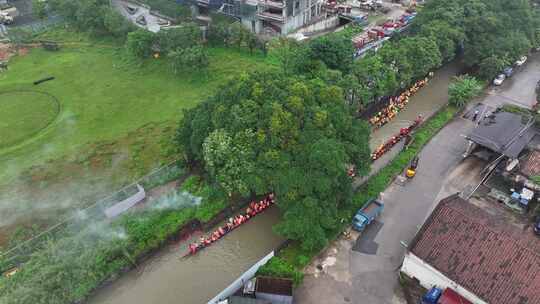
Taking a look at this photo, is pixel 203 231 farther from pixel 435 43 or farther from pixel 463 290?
pixel 435 43

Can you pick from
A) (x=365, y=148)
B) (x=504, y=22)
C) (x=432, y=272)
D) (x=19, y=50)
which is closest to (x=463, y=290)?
(x=432, y=272)

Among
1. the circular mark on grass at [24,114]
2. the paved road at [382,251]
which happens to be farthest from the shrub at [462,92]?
the circular mark on grass at [24,114]

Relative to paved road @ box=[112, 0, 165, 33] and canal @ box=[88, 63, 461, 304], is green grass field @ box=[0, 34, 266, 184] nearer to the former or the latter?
paved road @ box=[112, 0, 165, 33]

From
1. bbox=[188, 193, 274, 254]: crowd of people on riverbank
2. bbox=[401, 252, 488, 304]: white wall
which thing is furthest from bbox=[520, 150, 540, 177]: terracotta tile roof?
bbox=[188, 193, 274, 254]: crowd of people on riverbank

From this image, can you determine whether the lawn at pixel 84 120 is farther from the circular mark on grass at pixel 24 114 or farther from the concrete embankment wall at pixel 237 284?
the concrete embankment wall at pixel 237 284

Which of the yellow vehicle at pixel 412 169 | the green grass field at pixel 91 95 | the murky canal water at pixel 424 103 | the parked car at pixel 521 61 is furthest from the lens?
the parked car at pixel 521 61

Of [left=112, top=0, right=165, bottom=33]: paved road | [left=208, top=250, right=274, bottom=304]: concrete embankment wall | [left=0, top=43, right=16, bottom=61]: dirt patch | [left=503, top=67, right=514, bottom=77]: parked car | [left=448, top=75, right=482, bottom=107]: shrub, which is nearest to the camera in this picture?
[left=208, top=250, right=274, bottom=304]: concrete embankment wall

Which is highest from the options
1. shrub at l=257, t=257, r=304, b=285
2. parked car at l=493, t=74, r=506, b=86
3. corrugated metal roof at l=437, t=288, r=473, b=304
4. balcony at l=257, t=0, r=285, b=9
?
balcony at l=257, t=0, r=285, b=9
